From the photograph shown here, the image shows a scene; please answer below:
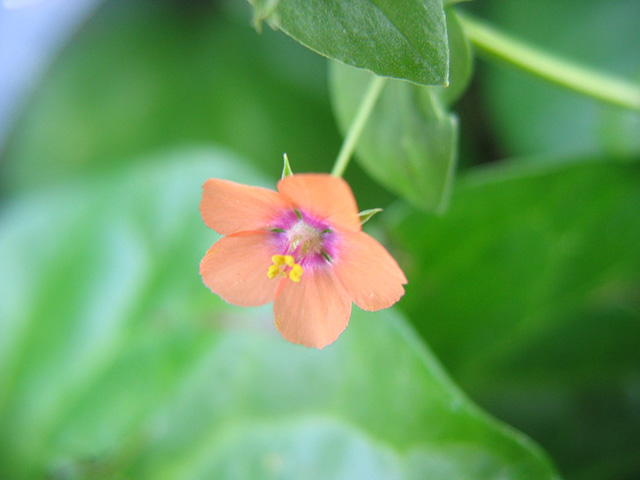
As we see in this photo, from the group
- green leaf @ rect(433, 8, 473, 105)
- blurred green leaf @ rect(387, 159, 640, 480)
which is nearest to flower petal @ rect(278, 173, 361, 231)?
green leaf @ rect(433, 8, 473, 105)

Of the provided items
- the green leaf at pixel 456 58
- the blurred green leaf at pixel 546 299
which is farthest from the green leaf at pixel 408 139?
the blurred green leaf at pixel 546 299

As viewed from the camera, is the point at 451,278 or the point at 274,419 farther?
the point at 451,278

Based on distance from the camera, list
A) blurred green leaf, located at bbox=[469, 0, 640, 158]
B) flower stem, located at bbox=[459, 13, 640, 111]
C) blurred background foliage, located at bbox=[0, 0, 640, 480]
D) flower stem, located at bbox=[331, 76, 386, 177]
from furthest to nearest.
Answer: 1. blurred green leaf, located at bbox=[469, 0, 640, 158]
2. blurred background foliage, located at bbox=[0, 0, 640, 480]
3. flower stem, located at bbox=[459, 13, 640, 111]
4. flower stem, located at bbox=[331, 76, 386, 177]

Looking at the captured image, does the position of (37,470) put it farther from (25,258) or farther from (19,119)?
(19,119)

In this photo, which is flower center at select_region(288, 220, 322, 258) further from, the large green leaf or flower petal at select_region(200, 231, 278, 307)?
the large green leaf

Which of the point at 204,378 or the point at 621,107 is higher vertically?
the point at 621,107

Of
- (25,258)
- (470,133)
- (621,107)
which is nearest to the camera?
(621,107)

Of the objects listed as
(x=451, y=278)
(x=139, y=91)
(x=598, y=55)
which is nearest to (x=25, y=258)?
(x=139, y=91)
